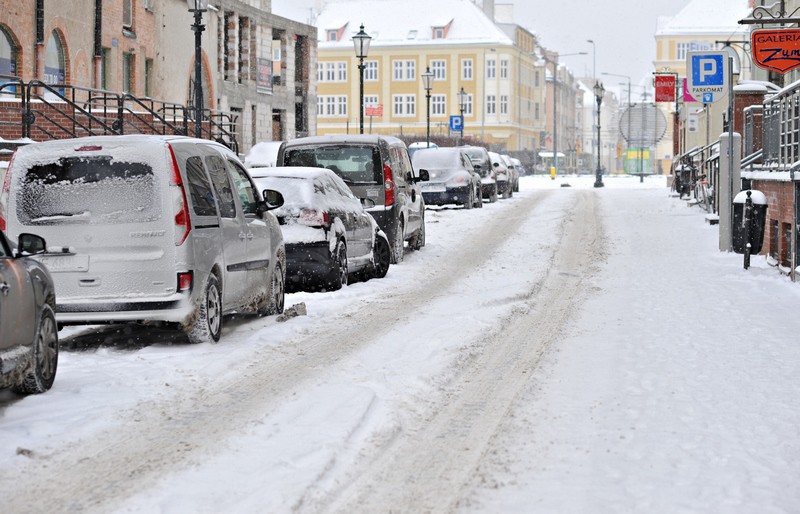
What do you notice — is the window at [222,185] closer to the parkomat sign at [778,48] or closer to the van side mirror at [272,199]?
the van side mirror at [272,199]

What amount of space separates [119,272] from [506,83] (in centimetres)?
10291

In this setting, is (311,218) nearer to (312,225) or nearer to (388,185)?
(312,225)

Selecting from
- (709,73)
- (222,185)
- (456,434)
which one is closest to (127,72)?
(709,73)

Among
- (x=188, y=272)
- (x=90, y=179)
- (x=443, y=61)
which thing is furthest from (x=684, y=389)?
(x=443, y=61)

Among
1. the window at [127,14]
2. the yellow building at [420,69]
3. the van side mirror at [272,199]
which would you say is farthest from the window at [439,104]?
the van side mirror at [272,199]

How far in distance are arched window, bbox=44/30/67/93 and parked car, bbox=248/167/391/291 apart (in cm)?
1832

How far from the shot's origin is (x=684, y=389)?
349 inches

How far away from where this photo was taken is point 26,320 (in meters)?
8.31

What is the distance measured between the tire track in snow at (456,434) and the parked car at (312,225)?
8.57ft

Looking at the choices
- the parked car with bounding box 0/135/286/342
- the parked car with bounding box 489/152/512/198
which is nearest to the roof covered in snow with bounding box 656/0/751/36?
the parked car with bounding box 489/152/512/198

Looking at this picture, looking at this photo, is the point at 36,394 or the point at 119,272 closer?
the point at 36,394

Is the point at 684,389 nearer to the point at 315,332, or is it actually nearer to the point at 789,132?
the point at 315,332

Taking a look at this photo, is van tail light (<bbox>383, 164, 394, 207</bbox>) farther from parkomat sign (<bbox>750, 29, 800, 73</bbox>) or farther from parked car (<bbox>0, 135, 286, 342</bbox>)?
parked car (<bbox>0, 135, 286, 342</bbox>)

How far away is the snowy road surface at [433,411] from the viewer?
241 inches
